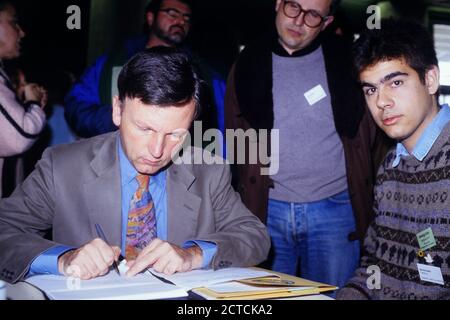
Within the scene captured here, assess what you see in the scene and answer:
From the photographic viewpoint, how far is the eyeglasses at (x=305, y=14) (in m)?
2.23

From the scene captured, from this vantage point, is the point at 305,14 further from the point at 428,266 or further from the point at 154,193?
the point at 428,266

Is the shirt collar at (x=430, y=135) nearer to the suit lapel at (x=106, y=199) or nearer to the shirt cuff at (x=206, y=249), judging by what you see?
the shirt cuff at (x=206, y=249)

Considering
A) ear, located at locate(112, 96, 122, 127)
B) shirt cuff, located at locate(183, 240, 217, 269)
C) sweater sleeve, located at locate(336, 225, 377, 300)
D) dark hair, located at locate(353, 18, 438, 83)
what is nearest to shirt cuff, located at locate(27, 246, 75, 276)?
shirt cuff, located at locate(183, 240, 217, 269)

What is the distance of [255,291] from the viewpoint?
1.10 meters

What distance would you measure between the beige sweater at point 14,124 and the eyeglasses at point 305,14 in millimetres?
1362

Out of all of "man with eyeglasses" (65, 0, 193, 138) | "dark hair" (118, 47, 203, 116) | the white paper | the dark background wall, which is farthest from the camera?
the dark background wall

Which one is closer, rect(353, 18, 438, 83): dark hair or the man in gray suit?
the man in gray suit

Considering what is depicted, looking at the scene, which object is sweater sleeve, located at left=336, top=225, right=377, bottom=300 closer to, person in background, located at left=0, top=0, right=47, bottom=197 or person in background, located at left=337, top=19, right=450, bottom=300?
person in background, located at left=337, top=19, right=450, bottom=300

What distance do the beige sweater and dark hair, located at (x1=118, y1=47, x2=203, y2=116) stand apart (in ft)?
2.89

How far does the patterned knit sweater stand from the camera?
4.64ft

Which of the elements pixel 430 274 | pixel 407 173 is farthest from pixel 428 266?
pixel 407 173

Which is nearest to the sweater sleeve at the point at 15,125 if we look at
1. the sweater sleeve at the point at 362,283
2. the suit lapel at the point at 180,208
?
the suit lapel at the point at 180,208

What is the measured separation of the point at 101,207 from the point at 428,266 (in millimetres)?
1069
